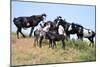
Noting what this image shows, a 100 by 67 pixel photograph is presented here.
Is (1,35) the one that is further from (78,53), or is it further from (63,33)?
(78,53)

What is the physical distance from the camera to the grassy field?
2521 millimetres

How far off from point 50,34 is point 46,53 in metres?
0.26

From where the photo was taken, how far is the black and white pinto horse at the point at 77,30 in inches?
110

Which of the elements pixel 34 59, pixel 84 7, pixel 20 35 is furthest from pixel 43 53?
pixel 84 7

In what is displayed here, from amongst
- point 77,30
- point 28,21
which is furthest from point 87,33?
point 28,21

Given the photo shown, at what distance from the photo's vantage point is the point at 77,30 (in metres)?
2.88

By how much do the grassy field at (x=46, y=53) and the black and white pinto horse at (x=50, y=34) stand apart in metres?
0.06

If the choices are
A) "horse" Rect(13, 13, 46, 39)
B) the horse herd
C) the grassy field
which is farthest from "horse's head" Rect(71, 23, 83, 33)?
"horse" Rect(13, 13, 46, 39)

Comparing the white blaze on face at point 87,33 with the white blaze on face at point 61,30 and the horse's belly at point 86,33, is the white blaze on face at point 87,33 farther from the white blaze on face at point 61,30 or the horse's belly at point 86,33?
the white blaze on face at point 61,30

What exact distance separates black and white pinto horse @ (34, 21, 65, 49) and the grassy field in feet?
0.19

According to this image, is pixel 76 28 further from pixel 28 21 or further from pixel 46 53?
pixel 28 21

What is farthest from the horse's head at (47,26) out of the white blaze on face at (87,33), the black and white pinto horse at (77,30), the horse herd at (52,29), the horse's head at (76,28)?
the white blaze on face at (87,33)

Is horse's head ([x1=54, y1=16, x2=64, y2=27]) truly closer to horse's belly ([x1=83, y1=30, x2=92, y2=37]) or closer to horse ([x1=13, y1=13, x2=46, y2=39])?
horse ([x1=13, y1=13, x2=46, y2=39])

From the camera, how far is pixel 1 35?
2449 millimetres
